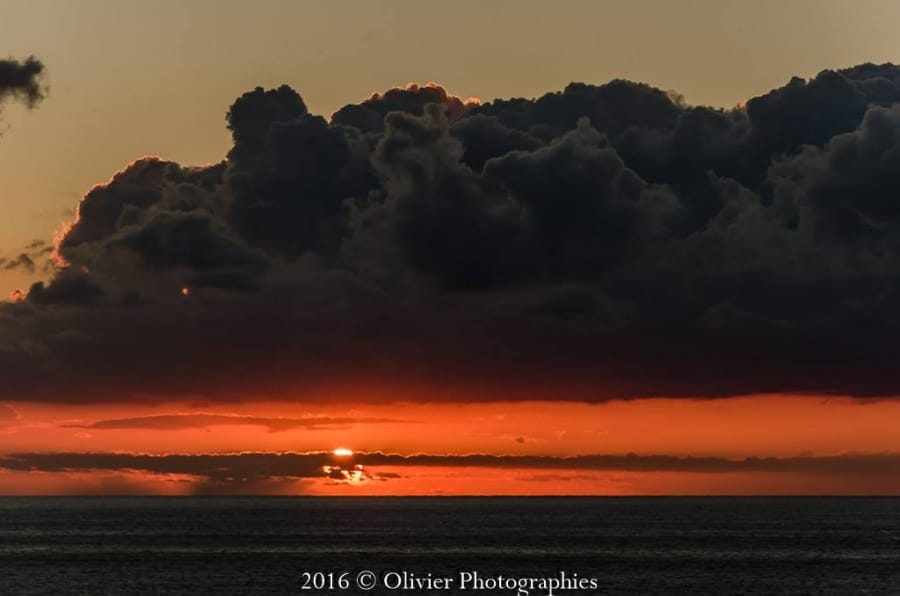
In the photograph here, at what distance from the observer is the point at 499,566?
196m

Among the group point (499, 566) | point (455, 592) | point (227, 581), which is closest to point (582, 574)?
point (499, 566)

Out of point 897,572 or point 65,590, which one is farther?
point 897,572

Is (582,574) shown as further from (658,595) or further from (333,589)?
(333,589)

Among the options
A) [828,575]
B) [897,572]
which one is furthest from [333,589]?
[897,572]

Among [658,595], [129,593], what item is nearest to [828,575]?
[658,595]

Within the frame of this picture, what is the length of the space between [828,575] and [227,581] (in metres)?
80.4

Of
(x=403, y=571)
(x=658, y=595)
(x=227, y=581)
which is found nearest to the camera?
(x=658, y=595)

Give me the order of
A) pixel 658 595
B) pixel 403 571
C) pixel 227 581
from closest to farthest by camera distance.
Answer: pixel 658 595
pixel 227 581
pixel 403 571

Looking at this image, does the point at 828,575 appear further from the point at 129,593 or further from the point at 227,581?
the point at 129,593

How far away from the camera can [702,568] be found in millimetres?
197500

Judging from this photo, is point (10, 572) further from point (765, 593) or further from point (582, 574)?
point (765, 593)

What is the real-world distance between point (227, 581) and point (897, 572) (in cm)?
9293

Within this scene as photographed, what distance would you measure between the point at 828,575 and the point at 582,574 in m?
34.7

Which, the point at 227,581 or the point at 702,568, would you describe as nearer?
the point at 227,581
